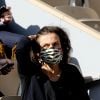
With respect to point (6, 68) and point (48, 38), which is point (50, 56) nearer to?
point (48, 38)

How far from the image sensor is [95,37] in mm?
2887

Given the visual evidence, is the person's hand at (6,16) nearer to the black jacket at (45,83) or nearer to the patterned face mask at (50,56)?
the black jacket at (45,83)

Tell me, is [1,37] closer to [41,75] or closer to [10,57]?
[10,57]

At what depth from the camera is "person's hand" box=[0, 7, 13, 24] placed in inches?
119

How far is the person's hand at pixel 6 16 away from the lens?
302 centimetres

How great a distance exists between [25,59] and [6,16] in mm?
801

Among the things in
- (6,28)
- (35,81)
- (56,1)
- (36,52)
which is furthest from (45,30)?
(56,1)

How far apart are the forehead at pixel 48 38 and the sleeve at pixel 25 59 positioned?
0.08 meters

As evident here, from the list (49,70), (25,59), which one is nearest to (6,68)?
(25,59)

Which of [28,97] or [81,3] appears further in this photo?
[81,3]

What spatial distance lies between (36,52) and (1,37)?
65 centimetres

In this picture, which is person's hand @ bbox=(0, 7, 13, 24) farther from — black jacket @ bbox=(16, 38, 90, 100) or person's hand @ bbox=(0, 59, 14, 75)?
black jacket @ bbox=(16, 38, 90, 100)

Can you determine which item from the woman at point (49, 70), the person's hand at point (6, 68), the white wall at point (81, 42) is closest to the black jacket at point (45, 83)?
the woman at point (49, 70)

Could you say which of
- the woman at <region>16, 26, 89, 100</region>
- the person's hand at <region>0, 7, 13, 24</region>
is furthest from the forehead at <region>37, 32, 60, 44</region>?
the person's hand at <region>0, 7, 13, 24</region>
